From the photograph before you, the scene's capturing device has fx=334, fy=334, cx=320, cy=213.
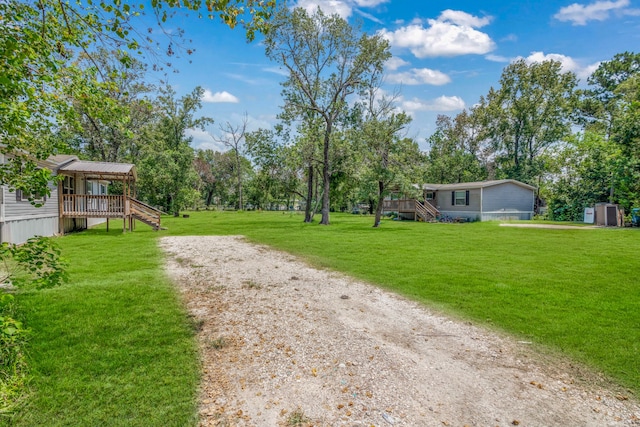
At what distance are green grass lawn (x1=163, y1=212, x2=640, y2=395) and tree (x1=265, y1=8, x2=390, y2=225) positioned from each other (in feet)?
43.6

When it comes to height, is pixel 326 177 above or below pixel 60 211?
above

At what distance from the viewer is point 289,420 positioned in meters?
2.69

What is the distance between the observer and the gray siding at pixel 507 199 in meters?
26.7

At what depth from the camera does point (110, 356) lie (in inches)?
145

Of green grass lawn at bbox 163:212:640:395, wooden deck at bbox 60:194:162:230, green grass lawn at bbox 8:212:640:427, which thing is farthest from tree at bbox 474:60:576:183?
wooden deck at bbox 60:194:162:230

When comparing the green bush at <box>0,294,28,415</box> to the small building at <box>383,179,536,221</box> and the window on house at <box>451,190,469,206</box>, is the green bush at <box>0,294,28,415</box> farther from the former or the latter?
the window on house at <box>451,190,469,206</box>

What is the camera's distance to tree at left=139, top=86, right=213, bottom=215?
3162 cm

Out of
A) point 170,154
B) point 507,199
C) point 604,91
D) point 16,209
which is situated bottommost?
point 16,209

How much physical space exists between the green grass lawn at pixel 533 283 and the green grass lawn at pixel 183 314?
2cm

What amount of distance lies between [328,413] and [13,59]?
3.74 m

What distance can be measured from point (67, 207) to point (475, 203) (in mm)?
26779

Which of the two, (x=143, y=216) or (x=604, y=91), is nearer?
(x=143, y=216)

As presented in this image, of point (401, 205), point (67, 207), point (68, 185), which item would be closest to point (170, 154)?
point (68, 185)

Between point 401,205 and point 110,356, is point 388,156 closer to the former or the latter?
point 401,205
